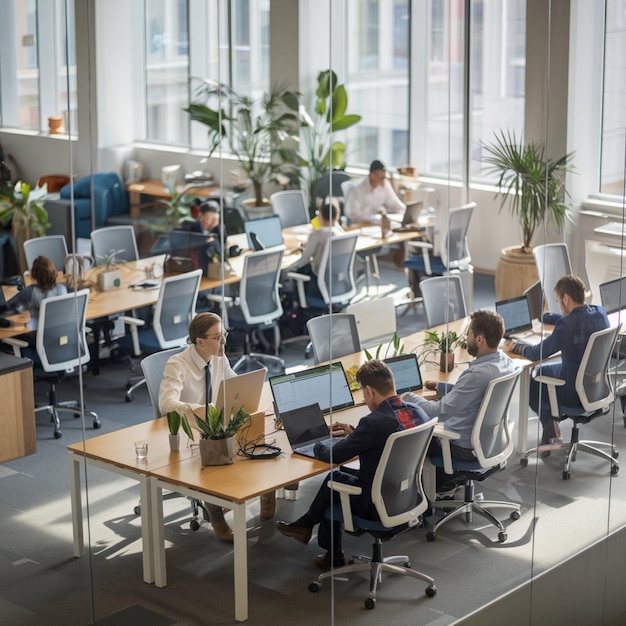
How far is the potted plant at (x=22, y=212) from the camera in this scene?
3.89 m

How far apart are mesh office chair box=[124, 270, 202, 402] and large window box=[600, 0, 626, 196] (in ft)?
8.72

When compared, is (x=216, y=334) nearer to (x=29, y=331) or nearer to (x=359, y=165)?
(x=29, y=331)

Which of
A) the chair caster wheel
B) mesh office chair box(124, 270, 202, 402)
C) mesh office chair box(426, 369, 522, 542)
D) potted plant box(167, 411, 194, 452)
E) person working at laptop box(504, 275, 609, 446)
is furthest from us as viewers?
person working at laptop box(504, 275, 609, 446)

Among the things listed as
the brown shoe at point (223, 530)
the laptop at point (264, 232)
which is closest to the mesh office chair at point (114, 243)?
the brown shoe at point (223, 530)

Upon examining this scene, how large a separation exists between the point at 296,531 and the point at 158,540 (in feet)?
2.78

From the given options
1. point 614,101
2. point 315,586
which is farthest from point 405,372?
point 614,101

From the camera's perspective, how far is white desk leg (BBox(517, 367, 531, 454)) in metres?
6.18

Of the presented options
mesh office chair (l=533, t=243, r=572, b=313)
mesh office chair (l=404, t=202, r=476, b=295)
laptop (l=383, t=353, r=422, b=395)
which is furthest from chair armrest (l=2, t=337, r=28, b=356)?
mesh office chair (l=533, t=243, r=572, b=313)

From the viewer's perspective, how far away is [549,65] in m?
5.97

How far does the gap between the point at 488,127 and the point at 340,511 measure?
89.1 inches

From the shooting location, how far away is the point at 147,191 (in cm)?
471

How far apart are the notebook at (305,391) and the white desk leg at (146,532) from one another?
1.07m

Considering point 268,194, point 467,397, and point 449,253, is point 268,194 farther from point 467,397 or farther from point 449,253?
point 467,397

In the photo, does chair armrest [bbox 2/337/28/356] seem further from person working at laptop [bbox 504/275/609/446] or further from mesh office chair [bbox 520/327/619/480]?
mesh office chair [bbox 520/327/619/480]
